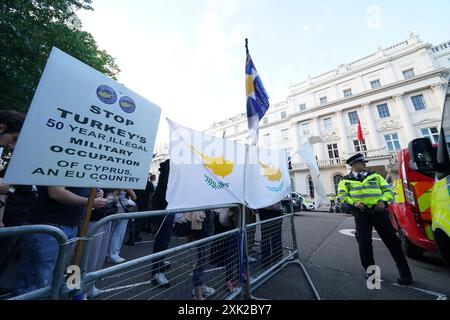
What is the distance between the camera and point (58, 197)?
1.51 m

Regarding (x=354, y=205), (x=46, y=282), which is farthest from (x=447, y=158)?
(x=46, y=282)

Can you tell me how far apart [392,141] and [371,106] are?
Answer: 15.0 feet

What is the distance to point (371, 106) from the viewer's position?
21.9m

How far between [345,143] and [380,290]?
23154 millimetres

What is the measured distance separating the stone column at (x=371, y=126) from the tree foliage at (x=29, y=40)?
24.7 m

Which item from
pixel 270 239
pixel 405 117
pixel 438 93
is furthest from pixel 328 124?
pixel 270 239

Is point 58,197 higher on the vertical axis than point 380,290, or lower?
higher

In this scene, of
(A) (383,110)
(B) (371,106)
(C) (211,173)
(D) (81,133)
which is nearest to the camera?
(D) (81,133)

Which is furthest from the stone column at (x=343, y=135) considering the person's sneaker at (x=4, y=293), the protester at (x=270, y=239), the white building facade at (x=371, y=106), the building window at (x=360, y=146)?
the person's sneaker at (x=4, y=293)

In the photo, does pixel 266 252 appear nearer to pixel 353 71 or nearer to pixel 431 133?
pixel 431 133

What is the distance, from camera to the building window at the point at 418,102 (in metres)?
19.4

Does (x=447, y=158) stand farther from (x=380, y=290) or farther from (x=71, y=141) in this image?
(x=71, y=141)

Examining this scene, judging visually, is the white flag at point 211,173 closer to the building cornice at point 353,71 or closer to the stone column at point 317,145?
the stone column at point 317,145

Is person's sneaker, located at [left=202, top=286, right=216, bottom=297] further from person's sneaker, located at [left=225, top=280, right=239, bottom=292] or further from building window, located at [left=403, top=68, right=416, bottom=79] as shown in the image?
building window, located at [left=403, top=68, right=416, bottom=79]
